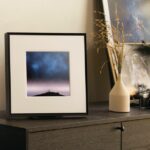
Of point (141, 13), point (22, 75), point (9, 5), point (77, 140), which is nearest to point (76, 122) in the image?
point (77, 140)

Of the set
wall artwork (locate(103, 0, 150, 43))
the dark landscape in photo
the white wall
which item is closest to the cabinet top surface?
the dark landscape in photo

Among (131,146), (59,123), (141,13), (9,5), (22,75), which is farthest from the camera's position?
(141,13)

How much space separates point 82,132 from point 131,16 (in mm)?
1033

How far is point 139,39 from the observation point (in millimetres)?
2354

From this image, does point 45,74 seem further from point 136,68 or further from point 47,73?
point 136,68

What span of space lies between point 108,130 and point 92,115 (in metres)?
0.12

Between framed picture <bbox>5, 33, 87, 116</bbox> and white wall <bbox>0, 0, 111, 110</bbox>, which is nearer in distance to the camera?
framed picture <bbox>5, 33, 87, 116</bbox>

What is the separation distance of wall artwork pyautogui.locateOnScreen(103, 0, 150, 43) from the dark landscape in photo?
2.02ft

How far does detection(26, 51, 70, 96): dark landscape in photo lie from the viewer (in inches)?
64.4

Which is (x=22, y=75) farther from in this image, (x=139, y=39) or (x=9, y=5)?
(x=139, y=39)

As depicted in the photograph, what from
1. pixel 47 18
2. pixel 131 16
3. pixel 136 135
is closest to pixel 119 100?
pixel 136 135

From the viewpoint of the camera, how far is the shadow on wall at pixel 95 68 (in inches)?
87.5

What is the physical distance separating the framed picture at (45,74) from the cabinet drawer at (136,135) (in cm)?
21

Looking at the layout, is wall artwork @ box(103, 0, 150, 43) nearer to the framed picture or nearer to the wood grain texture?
the framed picture
